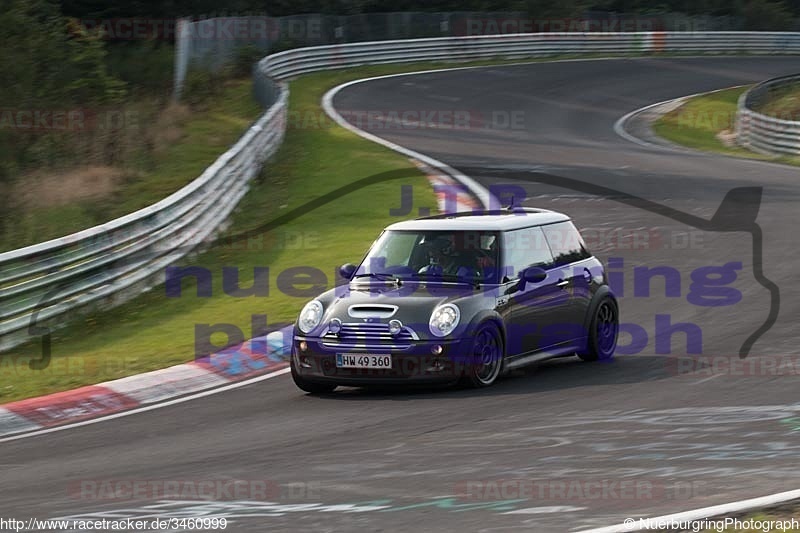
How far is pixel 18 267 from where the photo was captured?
13445 mm

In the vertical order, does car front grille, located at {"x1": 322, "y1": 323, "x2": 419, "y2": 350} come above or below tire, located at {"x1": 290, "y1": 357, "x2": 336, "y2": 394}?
above

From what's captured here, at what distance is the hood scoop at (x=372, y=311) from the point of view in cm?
1028

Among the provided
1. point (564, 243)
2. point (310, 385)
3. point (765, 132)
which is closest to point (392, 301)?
point (310, 385)

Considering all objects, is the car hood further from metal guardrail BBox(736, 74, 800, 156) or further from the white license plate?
metal guardrail BBox(736, 74, 800, 156)

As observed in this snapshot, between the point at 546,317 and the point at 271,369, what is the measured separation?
2574 mm

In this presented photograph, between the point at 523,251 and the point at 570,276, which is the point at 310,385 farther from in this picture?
the point at 570,276

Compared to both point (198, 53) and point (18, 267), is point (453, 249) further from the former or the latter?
point (198, 53)

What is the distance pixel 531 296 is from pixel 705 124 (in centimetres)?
2517

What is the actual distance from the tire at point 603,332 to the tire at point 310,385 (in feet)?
8.26

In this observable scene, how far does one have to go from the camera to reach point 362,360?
1020 centimetres

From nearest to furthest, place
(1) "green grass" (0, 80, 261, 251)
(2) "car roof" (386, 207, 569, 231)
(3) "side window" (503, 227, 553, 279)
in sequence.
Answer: (3) "side window" (503, 227, 553, 279), (2) "car roof" (386, 207, 569, 231), (1) "green grass" (0, 80, 261, 251)

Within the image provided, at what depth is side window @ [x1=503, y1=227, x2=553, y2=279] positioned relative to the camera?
11.1m

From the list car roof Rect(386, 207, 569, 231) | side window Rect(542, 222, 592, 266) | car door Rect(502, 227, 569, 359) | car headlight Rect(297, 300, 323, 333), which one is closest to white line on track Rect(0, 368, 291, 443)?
car headlight Rect(297, 300, 323, 333)

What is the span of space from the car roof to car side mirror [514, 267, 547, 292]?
17.8 inches
